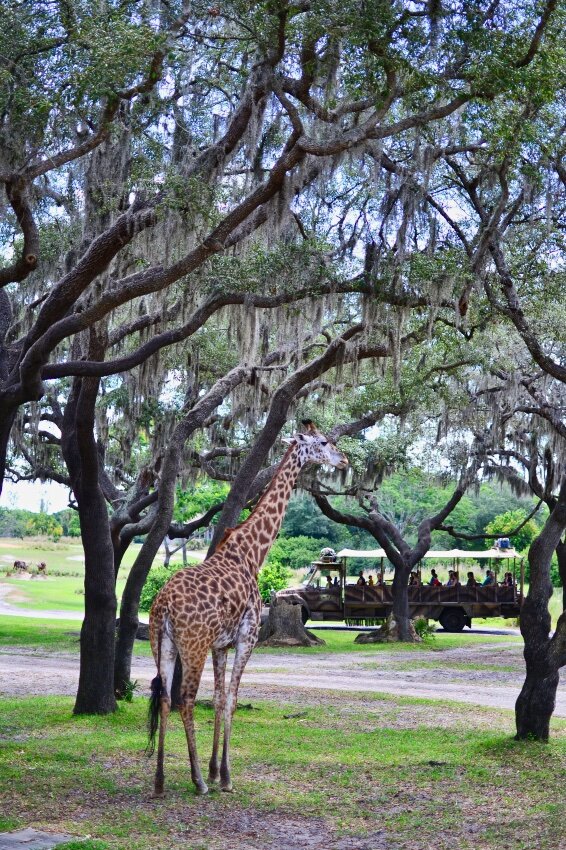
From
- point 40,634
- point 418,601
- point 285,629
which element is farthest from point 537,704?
point 418,601

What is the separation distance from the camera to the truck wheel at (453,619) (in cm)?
3153

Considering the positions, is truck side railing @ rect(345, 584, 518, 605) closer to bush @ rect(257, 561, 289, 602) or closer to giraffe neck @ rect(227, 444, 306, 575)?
bush @ rect(257, 561, 289, 602)

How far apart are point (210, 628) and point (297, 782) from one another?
1.60 m

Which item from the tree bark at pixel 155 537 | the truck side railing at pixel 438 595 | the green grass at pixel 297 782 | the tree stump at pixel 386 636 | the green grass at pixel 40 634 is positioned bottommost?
the green grass at pixel 40 634

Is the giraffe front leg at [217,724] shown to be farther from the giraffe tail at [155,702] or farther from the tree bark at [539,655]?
the tree bark at [539,655]

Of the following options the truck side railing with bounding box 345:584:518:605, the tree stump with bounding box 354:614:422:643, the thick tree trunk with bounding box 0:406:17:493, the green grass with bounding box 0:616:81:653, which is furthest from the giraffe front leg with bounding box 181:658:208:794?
the truck side railing with bounding box 345:584:518:605

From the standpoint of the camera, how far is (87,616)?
39.0ft

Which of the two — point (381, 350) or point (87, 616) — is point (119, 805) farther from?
point (381, 350)

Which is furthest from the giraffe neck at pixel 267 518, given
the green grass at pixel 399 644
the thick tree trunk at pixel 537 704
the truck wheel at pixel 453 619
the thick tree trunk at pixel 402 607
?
the truck wheel at pixel 453 619

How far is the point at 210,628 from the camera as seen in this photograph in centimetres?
834

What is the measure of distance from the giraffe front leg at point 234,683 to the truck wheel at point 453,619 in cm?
2350

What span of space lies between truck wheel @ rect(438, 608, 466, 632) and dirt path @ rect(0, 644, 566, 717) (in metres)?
7.62

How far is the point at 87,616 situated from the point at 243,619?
3657mm

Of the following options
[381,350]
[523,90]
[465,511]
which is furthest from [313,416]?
[465,511]
